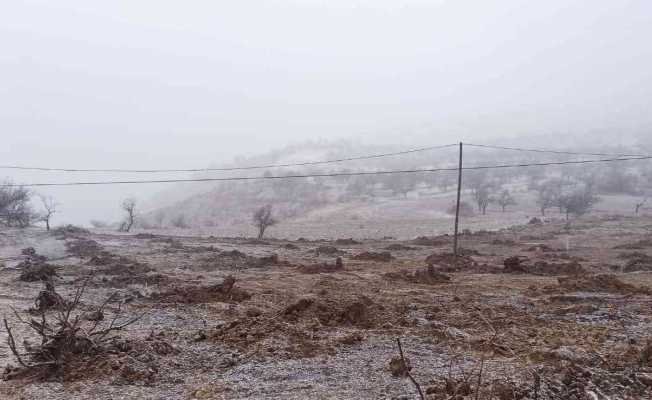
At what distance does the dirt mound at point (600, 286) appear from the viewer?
15.4 meters

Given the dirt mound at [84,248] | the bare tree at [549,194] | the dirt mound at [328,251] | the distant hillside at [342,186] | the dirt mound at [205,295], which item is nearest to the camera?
the dirt mound at [205,295]

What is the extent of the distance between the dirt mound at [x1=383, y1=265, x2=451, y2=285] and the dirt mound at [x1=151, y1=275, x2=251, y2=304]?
5586 mm

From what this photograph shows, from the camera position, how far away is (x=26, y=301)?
48.0 feet

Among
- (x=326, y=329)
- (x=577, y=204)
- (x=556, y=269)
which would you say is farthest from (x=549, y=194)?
(x=326, y=329)

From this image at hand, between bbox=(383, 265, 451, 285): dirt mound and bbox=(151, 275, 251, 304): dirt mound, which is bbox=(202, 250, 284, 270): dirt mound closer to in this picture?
bbox=(151, 275, 251, 304): dirt mound

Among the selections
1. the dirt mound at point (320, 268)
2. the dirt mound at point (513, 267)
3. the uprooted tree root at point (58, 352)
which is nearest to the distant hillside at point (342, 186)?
the dirt mound at point (320, 268)

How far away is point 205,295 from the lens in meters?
15.1

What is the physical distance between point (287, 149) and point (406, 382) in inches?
3756

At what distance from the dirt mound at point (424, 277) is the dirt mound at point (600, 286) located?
3693mm

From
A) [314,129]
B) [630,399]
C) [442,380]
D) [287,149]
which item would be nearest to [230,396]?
[442,380]

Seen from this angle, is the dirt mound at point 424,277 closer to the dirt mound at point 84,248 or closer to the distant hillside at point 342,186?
the dirt mound at point 84,248

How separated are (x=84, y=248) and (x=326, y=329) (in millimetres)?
17316

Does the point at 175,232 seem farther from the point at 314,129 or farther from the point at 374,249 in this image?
the point at 314,129

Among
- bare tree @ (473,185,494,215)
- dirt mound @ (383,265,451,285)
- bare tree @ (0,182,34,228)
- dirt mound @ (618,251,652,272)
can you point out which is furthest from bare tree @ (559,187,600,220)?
bare tree @ (0,182,34,228)
